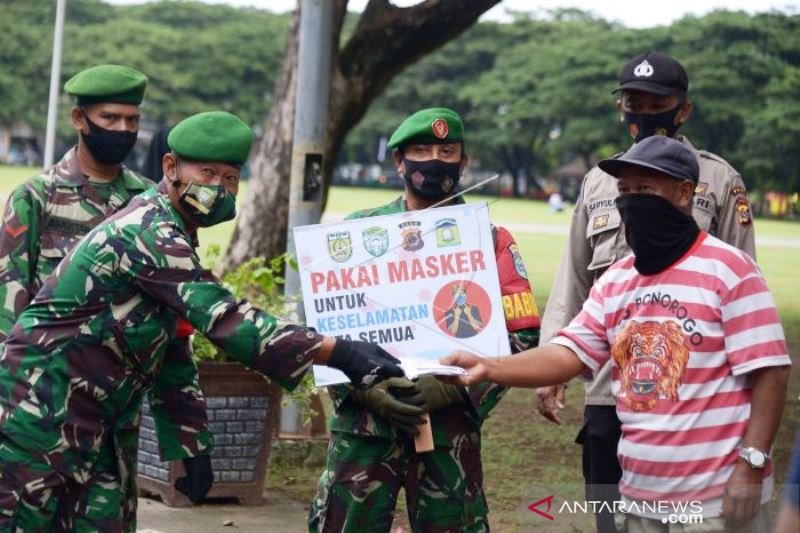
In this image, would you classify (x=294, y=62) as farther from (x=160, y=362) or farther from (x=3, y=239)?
(x=160, y=362)

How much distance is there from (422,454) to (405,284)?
1.94 ft

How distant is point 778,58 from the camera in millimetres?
33844

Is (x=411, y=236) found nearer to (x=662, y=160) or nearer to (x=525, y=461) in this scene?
(x=662, y=160)

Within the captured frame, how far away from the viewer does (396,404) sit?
4617 millimetres

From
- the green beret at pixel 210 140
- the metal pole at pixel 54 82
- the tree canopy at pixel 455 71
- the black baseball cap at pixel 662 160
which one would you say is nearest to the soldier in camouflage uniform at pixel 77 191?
the green beret at pixel 210 140

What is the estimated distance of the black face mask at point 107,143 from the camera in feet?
19.3

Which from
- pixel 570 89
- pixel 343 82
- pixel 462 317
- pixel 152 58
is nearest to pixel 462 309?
pixel 462 317

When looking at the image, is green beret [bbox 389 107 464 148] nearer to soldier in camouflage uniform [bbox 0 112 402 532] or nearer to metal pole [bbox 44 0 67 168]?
soldier in camouflage uniform [bbox 0 112 402 532]

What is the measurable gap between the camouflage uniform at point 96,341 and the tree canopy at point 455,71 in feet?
219

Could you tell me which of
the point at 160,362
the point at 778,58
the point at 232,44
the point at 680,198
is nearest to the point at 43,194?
the point at 160,362

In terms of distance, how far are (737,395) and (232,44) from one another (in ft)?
317

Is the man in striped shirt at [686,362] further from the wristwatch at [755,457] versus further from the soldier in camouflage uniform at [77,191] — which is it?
the soldier in camouflage uniform at [77,191]

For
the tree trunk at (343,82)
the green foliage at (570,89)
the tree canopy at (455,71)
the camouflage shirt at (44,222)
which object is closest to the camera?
the camouflage shirt at (44,222)

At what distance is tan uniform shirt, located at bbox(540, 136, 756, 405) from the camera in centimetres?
505
